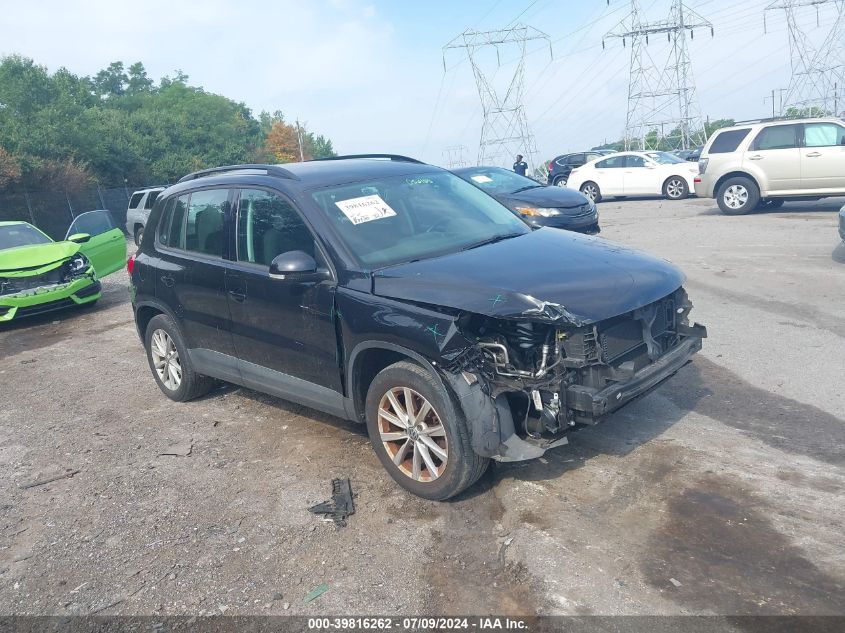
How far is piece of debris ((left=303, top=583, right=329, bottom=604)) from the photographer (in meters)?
3.36

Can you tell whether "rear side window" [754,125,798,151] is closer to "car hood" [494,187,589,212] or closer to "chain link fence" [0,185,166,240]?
"car hood" [494,187,589,212]

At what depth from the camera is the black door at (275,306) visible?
4.52 m

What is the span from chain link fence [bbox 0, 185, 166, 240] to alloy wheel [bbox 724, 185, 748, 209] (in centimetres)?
2110

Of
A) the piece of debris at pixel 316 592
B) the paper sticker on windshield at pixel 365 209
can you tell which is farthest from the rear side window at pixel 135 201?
the piece of debris at pixel 316 592

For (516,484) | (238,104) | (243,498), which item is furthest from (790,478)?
(238,104)

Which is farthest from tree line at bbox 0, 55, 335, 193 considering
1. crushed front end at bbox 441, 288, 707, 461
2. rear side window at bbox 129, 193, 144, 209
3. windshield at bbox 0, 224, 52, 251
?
crushed front end at bbox 441, 288, 707, 461

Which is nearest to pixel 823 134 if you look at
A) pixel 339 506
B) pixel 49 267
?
pixel 339 506

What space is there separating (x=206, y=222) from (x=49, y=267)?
619 cm

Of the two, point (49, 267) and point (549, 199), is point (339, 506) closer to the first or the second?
point (49, 267)

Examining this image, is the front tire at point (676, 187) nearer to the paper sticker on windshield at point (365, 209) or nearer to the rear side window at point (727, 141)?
the rear side window at point (727, 141)

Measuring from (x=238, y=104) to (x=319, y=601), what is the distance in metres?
91.2

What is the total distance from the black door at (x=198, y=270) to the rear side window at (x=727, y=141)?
1293 centimetres

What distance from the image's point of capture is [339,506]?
4.20m

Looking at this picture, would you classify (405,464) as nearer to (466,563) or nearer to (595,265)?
(466,563)
